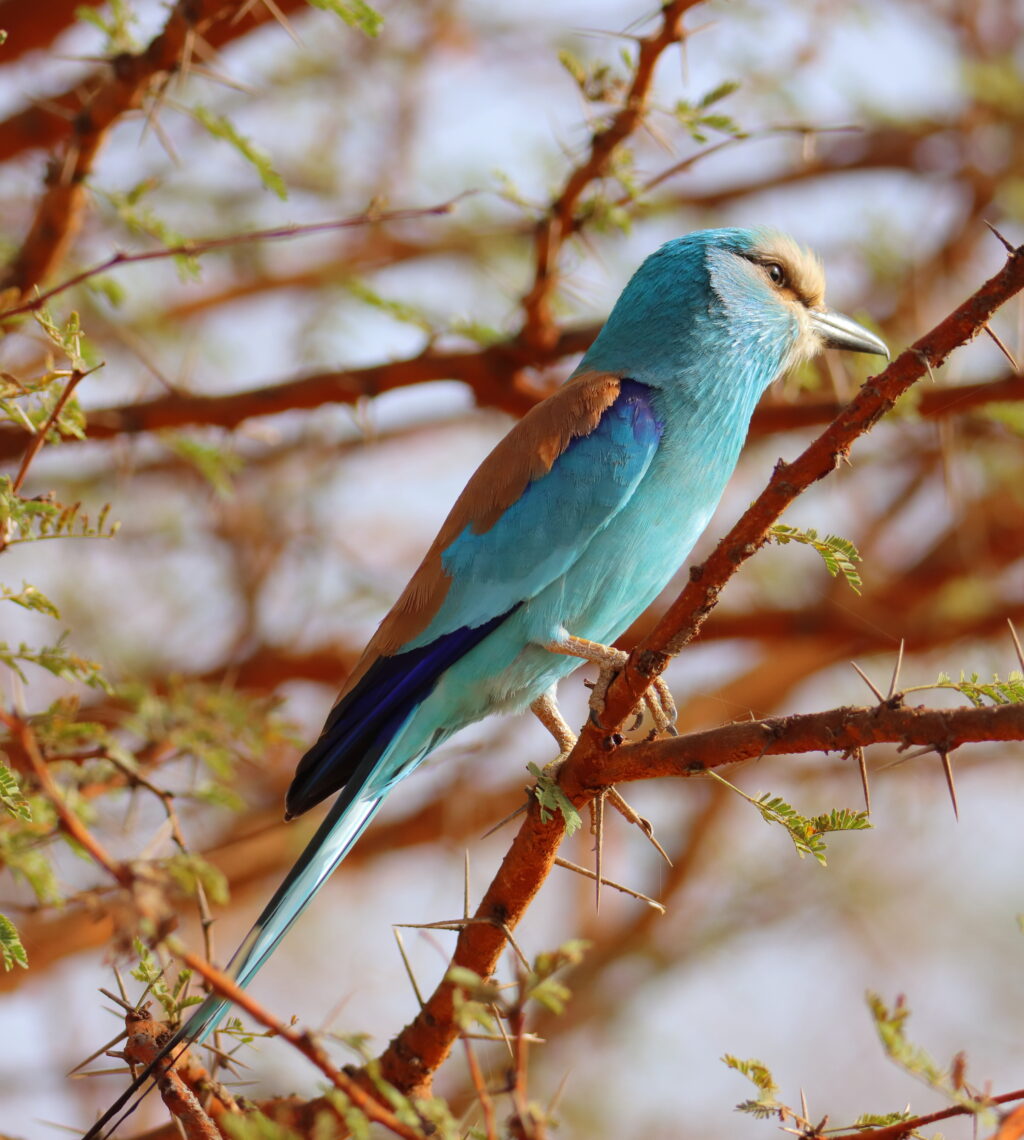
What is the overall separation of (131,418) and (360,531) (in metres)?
4.10

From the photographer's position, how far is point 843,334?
4.43 m

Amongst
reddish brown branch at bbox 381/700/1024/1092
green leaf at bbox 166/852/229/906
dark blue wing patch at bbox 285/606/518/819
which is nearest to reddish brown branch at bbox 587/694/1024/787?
reddish brown branch at bbox 381/700/1024/1092

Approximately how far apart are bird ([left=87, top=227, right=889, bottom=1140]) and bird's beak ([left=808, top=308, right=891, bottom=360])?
433 mm

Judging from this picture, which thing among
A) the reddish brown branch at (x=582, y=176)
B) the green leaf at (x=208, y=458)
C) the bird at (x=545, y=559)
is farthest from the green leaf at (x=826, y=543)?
the green leaf at (x=208, y=458)

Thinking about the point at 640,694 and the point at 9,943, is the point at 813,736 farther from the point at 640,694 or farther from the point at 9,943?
the point at 9,943

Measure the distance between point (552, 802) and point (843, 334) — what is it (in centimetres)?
234

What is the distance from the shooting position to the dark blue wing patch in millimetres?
3537

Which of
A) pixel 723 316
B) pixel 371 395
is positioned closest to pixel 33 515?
pixel 371 395

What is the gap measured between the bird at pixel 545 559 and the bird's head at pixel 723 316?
0.04 ft

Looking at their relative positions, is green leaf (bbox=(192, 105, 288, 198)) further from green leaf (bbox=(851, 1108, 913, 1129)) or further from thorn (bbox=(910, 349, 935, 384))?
green leaf (bbox=(851, 1108, 913, 1129))

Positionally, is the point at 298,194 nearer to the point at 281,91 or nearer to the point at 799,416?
the point at 281,91

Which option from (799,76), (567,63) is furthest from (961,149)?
(567,63)

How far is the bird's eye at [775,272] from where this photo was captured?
14.5ft

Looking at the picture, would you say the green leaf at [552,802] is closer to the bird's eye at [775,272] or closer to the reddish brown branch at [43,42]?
the bird's eye at [775,272]
